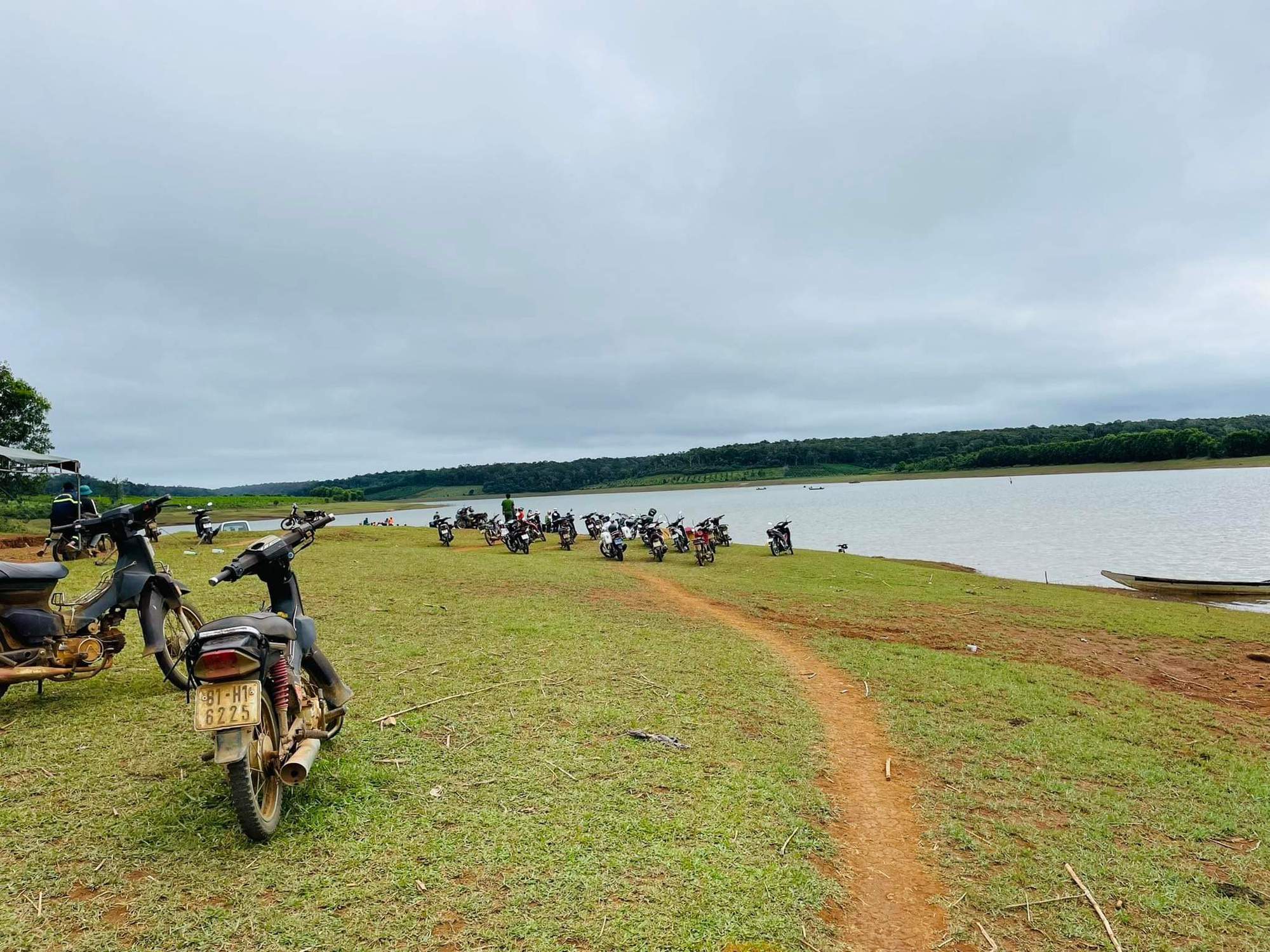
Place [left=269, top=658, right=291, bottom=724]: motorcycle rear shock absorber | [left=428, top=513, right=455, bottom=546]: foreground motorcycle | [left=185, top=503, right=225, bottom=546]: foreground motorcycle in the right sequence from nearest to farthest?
[left=269, top=658, right=291, bottom=724]: motorcycle rear shock absorber, [left=185, top=503, right=225, bottom=546]: foreground motorcycle, [left=428, top=513, right=455, bottom=546]: foreground motorcycle

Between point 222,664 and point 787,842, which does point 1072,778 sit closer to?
point 787,842

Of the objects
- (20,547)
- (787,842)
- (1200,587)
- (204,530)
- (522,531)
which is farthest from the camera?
(522,531)

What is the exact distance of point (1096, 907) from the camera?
354 cm

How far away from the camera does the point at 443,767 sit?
14.6ft

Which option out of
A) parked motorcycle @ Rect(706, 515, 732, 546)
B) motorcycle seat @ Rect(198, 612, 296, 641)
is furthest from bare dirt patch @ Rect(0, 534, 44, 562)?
parked motorcycle @ Rect(706, 515, 732, 546)

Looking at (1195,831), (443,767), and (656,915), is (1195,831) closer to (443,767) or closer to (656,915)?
(656,915)

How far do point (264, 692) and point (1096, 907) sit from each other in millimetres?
4380

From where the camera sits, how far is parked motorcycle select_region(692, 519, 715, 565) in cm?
1923

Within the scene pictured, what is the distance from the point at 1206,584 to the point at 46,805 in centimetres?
2165

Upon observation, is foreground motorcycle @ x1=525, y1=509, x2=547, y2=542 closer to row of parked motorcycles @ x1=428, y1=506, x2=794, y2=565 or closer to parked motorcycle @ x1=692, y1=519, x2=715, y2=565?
row of parked motorcycles @ x1=428, y1=506, x2=794, y2=565

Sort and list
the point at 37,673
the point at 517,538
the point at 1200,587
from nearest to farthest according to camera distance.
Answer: the point at 37,673, the point at 1200,587, the point at 517,538

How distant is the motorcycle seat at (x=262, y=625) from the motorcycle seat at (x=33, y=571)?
240 cm

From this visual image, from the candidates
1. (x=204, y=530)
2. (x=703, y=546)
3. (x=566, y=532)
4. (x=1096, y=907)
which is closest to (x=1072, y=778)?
(x=1096, y=907)

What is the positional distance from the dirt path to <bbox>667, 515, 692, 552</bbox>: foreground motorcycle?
47.6ft
